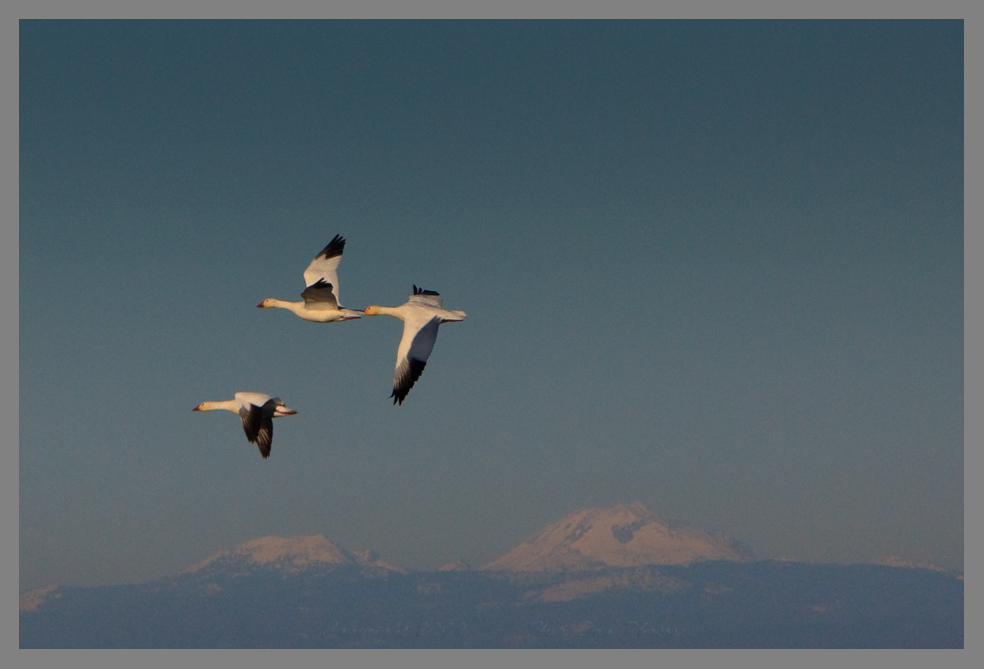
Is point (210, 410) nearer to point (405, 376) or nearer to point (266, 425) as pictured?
point (266, 425)

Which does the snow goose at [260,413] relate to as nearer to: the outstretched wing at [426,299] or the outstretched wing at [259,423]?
the outstretched wing at [259,423]

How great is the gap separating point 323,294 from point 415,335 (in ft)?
26.5

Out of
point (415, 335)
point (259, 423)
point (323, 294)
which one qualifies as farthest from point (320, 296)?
point (415, 335)

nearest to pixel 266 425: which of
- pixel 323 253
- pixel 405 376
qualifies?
pixel 405 376

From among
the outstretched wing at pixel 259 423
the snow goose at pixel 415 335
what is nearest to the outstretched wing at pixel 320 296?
the snow goose at pixel 415 335

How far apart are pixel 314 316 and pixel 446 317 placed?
306 inches

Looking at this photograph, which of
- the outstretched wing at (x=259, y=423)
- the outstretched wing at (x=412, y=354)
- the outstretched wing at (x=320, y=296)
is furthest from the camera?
the outstretched wing at (x=320, y=296)

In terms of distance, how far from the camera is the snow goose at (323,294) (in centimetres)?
4947

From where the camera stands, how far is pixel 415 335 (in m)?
43.0

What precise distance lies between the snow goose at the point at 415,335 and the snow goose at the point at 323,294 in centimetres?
300

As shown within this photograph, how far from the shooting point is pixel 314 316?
50125 mm

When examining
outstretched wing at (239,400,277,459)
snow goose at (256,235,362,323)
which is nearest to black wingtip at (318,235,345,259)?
snow goose at (256,235,362,323)

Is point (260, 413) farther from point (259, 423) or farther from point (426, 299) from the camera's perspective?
point (426, 299)

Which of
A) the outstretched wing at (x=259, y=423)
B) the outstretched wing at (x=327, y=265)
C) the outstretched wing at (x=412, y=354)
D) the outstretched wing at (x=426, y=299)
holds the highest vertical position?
the outstretched wing at (x=327, y=265)
